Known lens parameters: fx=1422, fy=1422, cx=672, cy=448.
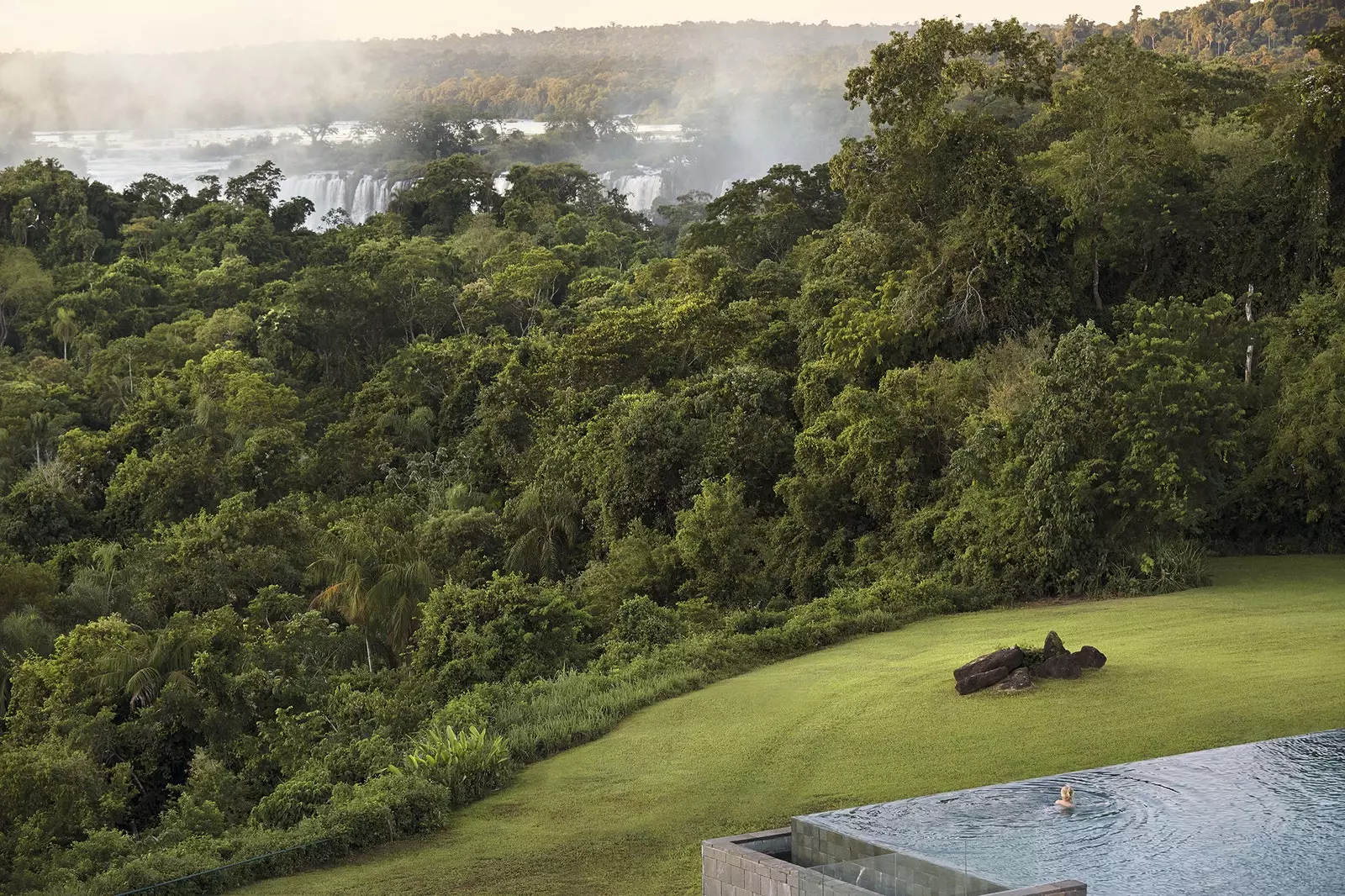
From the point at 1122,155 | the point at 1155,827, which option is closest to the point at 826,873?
the point at 1155,827

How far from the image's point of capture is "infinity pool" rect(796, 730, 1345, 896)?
19.9 feet

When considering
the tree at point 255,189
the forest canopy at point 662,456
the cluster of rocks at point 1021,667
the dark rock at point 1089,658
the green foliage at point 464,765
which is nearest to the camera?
the green foliage at point 464,765

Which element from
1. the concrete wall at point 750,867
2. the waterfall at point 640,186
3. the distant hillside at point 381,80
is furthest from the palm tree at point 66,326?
the distant hillside at point 381,80

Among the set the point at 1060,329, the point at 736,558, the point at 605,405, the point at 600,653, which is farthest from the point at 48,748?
the point at 1060,329

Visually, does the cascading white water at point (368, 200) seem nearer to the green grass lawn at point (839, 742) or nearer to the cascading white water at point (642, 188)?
the cascading white water at point (642, 188)

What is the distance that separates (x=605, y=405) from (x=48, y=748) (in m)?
13.1

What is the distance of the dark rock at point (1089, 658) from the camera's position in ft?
39.7

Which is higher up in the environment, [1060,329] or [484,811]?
[1060,329]

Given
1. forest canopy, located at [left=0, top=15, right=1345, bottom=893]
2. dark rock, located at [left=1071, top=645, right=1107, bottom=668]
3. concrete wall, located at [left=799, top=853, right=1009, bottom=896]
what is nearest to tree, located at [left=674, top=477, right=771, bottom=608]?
forest canopy, located at [left=0, top=15, right=1345, bottom=893]

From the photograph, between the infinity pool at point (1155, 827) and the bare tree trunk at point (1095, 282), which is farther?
the bare tree trunk at point (1095, 282)

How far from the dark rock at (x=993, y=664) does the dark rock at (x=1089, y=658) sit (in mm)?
497

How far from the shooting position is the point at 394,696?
15.8 metres

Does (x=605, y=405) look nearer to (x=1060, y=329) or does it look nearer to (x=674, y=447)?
(x=674, y=447)

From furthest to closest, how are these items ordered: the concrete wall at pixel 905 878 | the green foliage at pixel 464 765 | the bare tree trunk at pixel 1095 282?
1. the bare tree trunk at pixel 1095 282
2. the green foliage at pixel 464 765
3. the concrete wall at pixel 905 878
